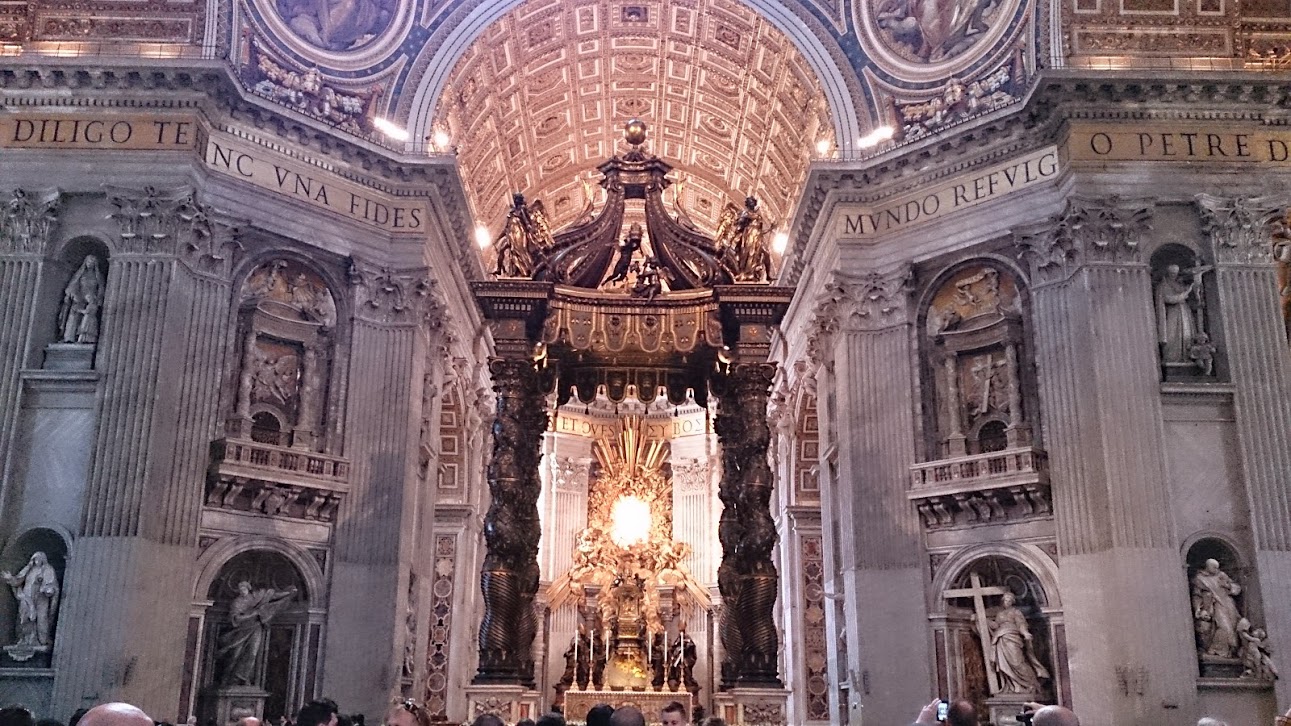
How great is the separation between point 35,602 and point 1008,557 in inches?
426

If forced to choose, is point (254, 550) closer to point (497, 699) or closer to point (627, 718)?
point (497, 699)

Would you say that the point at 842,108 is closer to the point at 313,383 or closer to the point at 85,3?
the point at 313,383

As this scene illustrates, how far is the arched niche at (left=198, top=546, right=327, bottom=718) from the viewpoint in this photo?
41.2ft

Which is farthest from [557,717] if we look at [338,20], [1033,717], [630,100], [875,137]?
[630,100]

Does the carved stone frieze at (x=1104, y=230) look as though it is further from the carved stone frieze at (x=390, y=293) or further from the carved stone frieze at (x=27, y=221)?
the carved stone frieze at (x=27, y=221)

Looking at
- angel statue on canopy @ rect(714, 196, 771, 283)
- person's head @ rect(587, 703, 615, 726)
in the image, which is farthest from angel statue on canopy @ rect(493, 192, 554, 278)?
person's head @ rect(587, 703, 615, 726)

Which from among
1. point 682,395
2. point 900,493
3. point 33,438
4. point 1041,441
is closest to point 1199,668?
point 1041,441

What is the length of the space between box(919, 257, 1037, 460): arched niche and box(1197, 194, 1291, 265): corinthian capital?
7.32ft

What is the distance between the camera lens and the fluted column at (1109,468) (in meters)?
11.6

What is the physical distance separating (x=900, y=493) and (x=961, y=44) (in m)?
6.20

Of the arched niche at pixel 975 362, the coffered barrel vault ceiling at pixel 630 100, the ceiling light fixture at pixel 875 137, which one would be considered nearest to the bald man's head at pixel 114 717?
the arched niche at pixel 975 362

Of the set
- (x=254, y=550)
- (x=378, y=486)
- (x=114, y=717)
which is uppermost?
(x=378, y=486)

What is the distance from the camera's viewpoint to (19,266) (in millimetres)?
12516

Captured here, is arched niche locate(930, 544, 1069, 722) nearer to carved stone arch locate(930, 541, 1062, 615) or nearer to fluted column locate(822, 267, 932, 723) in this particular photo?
carved stone arch locate(930, 541, 1062, 615)
